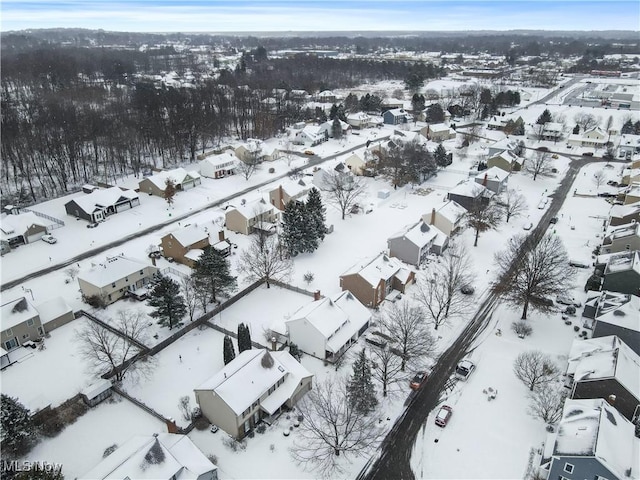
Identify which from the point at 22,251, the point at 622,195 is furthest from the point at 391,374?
the point at 622,195

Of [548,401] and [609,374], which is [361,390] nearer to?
[548,401]

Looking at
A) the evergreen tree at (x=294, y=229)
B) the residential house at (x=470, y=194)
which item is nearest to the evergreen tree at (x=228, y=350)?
the evergreen tree at (x=294, y=229)

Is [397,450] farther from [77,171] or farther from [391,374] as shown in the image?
[77,171]

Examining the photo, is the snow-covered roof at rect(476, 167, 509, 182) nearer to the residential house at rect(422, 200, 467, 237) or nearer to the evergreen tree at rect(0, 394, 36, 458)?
the residential house at rect(422, 200, 467, 237)

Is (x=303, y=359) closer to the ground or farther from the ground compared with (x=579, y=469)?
closer to the ground

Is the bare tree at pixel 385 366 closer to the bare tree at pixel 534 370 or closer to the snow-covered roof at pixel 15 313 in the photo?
the bare tree at pixel 534 370

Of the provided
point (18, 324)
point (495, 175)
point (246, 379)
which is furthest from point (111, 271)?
point (495, 175)

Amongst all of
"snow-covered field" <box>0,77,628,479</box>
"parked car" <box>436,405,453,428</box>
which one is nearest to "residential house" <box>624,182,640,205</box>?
"snow-covered field" <box>0,77,628,479</box>
